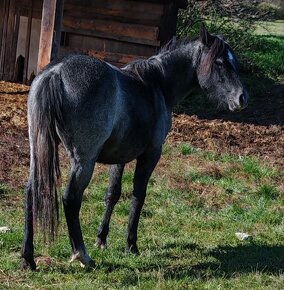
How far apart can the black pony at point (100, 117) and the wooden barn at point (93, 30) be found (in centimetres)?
759

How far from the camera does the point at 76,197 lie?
4.87 meters

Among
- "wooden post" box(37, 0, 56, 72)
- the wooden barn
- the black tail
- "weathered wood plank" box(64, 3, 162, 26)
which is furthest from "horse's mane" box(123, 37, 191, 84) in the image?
"weathered wood plank" box(64, 3, 162, 26)

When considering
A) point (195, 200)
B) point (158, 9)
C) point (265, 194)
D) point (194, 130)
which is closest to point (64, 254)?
point (195, 200)

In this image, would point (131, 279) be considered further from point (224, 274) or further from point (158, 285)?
point (224, 274)

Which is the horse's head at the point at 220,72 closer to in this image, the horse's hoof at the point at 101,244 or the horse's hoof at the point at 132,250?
the horse's hoof at the point at 132,250

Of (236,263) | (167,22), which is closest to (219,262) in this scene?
(236,263)

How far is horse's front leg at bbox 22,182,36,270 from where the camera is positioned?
482 centimetres

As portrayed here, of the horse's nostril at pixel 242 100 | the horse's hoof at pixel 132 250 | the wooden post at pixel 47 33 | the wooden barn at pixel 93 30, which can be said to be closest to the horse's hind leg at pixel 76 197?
the horse's hoof at pixel 132 250

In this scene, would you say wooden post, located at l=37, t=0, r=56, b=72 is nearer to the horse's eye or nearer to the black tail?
the horse's eye

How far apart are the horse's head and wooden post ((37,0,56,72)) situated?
5664mm

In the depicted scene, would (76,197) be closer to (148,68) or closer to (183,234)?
(148,68)

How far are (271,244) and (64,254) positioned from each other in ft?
7.11

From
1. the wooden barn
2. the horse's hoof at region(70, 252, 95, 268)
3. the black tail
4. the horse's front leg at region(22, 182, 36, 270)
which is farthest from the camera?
the wooden barn

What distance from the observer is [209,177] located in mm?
8445
